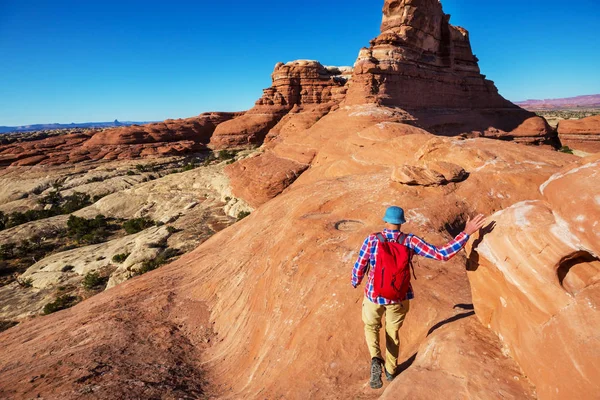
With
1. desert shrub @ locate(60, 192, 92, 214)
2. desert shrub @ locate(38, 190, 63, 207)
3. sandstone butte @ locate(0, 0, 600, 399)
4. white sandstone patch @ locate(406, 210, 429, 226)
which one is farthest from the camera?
desert shrub @ locate(38, 190, 63, 207)

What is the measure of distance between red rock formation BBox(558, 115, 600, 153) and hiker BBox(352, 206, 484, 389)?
1668 inches

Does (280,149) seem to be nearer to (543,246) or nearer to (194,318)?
(194,318)

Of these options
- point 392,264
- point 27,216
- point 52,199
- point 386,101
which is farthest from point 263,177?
point 52,199

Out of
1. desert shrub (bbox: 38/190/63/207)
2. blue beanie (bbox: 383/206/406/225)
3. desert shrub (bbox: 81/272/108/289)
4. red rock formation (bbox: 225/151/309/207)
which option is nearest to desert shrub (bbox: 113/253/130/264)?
desert shrub (bbox: 81/272/108/289)

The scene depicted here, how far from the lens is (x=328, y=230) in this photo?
7.60 m

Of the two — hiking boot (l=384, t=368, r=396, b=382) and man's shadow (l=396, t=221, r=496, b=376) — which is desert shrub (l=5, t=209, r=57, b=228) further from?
man's shadow (l=396, t=221, r=496, b=376)

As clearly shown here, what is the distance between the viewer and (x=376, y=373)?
3877 mm

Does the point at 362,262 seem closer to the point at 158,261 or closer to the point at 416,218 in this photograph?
the point at 416,218

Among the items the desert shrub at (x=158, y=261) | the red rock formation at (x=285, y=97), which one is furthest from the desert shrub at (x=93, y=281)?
the red rock formation at (x=285, y=97)

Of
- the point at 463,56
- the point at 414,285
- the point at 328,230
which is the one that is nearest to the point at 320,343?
Answer: the point at 414,285

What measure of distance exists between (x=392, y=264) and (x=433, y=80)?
35.3 m

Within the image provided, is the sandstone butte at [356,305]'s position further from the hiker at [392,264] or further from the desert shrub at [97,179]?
the desert shrub at [97,179]

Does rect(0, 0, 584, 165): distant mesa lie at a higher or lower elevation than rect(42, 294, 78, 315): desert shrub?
higher

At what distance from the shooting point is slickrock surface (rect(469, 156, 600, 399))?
2574mm
